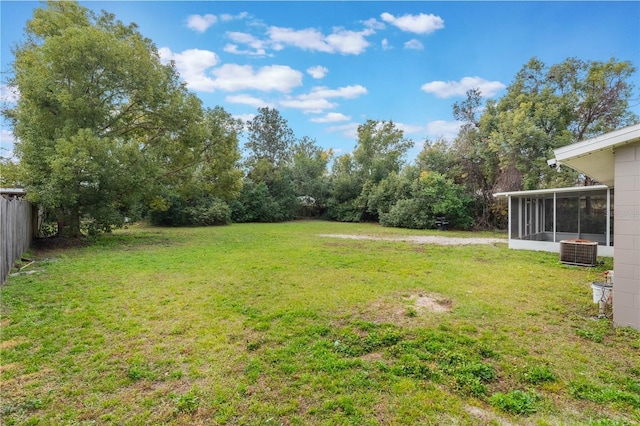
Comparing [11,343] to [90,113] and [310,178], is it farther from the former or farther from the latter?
[310,178]

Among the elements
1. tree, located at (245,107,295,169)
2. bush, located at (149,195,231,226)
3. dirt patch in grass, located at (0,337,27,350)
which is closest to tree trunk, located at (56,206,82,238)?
bush, located at (149,195,231,226)

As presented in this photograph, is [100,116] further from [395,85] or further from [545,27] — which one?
[545,27]

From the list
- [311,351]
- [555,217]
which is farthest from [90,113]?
[555,217]

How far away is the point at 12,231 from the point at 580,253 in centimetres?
1241

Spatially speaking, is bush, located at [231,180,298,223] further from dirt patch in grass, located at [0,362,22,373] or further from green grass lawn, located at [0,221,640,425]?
dirt patch in grass, located at [0,362,22,373]

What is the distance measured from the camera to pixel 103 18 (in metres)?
10.8

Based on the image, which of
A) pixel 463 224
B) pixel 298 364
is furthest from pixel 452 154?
pixel 298 364

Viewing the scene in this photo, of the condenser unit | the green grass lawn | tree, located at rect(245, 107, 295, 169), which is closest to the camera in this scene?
the green grass lawn

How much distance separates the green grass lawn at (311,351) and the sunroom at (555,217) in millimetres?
4367

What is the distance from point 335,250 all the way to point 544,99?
1317cm

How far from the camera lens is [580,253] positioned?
288 inches

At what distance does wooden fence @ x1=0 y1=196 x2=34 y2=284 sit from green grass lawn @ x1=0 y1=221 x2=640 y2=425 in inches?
19.0

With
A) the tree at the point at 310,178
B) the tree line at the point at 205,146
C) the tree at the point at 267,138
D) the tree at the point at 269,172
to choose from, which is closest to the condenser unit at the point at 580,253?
the tree line at the point at 205,146

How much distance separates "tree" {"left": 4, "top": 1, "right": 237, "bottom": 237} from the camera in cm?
862
